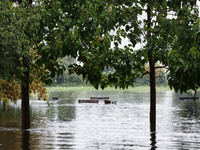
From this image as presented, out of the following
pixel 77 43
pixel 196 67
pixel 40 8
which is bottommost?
pixel 196 67

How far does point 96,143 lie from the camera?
18328 mm

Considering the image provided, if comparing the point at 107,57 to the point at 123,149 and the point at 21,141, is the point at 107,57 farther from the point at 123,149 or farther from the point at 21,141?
the point at 21,141

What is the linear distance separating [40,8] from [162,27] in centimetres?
560

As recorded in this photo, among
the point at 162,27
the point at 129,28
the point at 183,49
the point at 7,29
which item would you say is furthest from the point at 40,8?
the point at 183,49

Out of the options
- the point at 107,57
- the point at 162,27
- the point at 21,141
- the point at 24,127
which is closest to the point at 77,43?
the point at 107,57

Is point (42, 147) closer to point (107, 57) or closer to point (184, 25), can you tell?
point (107, 57)

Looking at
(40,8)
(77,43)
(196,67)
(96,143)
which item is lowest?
(96,143)

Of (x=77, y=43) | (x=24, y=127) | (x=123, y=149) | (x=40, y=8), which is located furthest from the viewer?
(x=24, y=127)

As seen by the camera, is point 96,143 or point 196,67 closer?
point 196,67

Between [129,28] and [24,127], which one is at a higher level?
[129,28]

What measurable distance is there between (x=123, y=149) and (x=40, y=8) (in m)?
7.27

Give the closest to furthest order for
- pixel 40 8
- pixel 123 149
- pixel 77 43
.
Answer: pixel 77 43
pixel 123 149
pixel 40 8

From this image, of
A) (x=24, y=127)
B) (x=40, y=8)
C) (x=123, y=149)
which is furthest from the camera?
(x=24, y=127)

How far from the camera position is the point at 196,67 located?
1533cm
